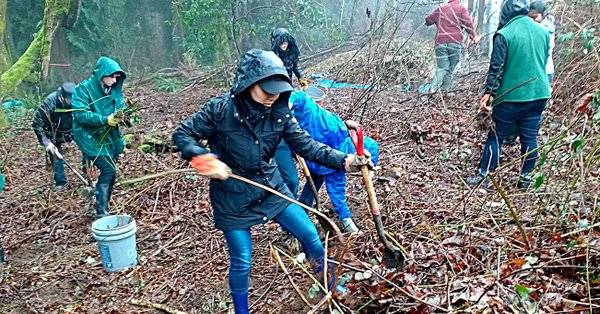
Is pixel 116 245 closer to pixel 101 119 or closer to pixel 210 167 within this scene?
pixel 101 119

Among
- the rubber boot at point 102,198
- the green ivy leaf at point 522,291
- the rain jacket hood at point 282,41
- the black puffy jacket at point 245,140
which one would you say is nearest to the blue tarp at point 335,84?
the rain jacket hood at point 282,41

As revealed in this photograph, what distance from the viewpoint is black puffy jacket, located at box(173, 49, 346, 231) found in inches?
125

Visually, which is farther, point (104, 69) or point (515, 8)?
point (104, 69)

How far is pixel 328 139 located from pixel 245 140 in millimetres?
1114

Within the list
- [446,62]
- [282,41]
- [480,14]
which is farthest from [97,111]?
[480,14]

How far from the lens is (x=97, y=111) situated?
524 centimetres

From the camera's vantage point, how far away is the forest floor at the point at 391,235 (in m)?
2.88

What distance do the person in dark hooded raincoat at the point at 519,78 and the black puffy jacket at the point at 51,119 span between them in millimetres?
4732

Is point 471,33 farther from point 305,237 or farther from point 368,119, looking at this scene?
point 305,237

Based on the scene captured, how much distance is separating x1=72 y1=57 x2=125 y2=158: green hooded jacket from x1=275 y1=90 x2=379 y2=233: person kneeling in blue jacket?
6.57 ft

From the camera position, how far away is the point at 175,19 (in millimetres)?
16312

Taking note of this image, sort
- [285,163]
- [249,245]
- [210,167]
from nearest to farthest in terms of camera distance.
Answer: [210,167], [249,245], [285,163]

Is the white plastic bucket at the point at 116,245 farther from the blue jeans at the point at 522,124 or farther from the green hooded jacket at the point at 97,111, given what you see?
the blue jeans at the point at 522,124

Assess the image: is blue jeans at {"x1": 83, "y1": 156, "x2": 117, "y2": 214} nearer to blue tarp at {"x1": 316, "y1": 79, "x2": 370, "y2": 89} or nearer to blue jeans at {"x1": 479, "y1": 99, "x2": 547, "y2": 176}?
blue jeans at {"x1": 479, "y1": 99, "x2": 547, "y2": 176}
